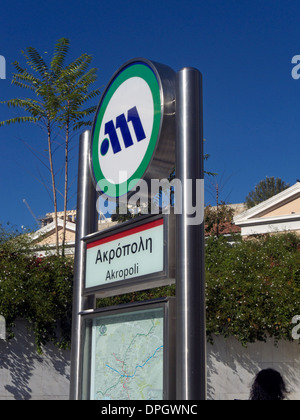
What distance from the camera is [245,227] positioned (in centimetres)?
3347

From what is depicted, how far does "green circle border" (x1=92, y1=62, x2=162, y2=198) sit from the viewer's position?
11.7 feet

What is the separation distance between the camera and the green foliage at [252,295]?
35.0ft

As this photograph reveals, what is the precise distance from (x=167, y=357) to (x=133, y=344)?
47 cm

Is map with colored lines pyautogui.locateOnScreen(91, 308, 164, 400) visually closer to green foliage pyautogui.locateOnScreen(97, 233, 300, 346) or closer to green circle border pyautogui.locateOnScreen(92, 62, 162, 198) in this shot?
green circle border pyautogui.locateOnScreen(92, 62, 162, 198)

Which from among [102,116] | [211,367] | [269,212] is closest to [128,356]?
[102,116]

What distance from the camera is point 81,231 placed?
4.38 metres

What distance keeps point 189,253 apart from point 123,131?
4.13 feet

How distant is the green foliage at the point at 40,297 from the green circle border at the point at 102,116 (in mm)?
8297

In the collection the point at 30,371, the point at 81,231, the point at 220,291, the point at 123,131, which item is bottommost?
the point at 30,371

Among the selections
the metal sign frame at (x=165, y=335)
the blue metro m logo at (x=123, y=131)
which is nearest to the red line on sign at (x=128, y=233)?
the metal sign frame at (x=165, y=335)

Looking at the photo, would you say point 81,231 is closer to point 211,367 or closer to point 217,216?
point 211,367

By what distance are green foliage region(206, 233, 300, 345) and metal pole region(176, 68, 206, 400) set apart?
799 cm

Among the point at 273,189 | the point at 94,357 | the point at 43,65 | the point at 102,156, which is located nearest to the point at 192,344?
the point at 94,357

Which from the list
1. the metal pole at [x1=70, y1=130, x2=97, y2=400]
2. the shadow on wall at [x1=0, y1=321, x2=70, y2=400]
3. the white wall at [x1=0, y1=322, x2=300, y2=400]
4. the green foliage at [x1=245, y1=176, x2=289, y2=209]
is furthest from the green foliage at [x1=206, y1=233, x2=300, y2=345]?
the green foliage at [x1=245, y1=176, x2=289, y2=209]
